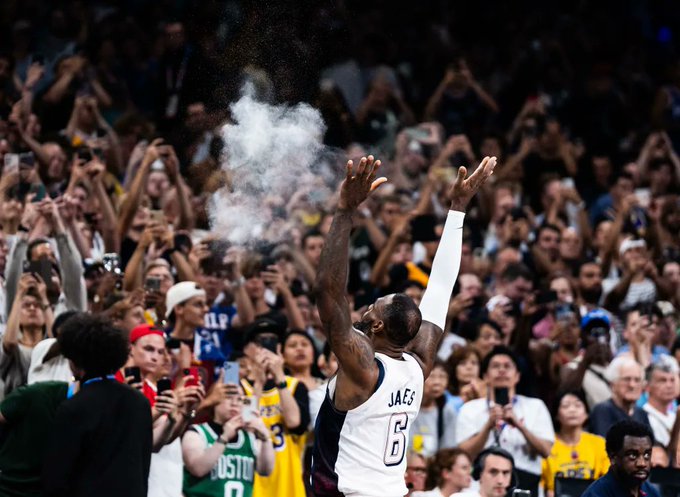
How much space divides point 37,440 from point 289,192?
6323 millimetres

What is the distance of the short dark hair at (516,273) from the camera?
1277 cm

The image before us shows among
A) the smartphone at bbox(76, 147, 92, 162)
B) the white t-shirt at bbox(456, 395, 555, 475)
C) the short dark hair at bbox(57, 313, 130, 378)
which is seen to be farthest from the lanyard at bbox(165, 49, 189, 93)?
the short dark hair at bbox(57, 313, 130, 378)

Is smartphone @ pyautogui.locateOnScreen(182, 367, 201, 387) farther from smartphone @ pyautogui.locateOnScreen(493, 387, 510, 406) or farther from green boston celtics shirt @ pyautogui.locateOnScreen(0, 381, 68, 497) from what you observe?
smartphone @ pyautogui.locateOnScreen(493, 387, 510, 406)

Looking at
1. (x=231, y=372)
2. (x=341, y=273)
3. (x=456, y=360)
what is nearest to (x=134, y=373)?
(x=231, y=372)

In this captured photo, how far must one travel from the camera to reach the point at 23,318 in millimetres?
9031

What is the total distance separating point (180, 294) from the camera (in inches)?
391

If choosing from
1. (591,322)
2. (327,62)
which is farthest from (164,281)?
(327,62)

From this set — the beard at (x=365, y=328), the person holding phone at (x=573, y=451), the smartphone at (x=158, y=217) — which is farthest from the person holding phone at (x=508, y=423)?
the beard at (x=365, y=328)

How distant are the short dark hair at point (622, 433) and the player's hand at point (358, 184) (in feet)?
8.61

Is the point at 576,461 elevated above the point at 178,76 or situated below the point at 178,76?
below

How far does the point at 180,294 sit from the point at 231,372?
1.22m

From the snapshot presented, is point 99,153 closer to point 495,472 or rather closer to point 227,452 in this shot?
point 227,452

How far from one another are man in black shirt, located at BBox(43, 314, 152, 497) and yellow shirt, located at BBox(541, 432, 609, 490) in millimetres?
3909

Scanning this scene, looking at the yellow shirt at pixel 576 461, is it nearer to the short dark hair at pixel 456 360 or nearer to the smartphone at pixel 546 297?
the short dark hair at pixel 456 360
